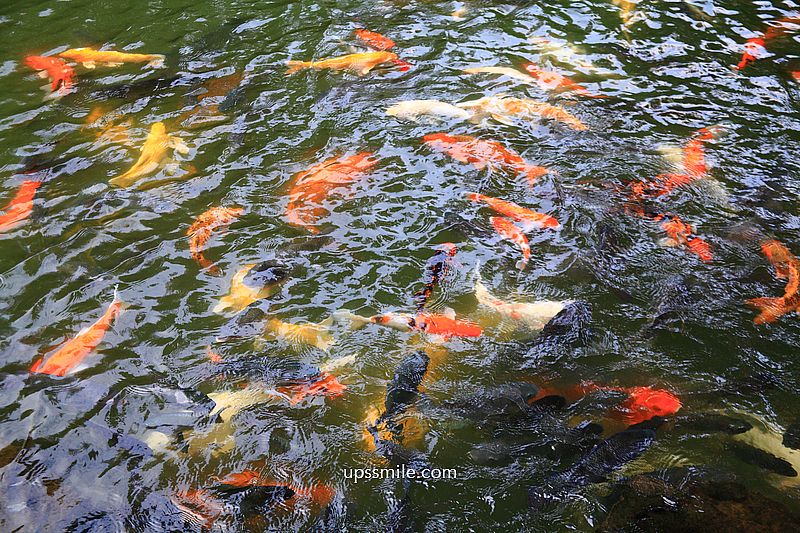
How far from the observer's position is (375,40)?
26.9 feet

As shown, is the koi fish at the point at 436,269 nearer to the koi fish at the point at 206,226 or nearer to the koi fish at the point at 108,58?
the koi fish at the point at 206,226

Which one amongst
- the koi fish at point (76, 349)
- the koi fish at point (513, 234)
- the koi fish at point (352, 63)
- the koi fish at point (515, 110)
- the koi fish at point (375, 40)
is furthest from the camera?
the koi fish at point (375, 40)

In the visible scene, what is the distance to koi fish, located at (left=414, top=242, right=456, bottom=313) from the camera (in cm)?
488

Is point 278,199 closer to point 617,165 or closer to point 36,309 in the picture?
point 36,309

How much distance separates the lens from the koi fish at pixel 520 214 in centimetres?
544

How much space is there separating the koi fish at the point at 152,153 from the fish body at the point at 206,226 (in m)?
1.02

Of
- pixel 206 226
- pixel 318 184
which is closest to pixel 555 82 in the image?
pixel 318 184

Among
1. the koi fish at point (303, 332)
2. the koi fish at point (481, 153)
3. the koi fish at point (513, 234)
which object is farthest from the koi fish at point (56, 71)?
the koi fish at point (513, 234)

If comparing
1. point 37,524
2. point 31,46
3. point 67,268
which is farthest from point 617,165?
point 31,46

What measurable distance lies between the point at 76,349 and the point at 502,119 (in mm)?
4748

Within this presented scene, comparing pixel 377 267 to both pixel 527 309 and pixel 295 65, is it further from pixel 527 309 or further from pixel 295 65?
pixel 295 65

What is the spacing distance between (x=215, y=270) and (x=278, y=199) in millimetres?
1028

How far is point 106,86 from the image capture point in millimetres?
7387

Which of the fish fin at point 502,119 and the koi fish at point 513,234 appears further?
the fish fin at point 502,119
